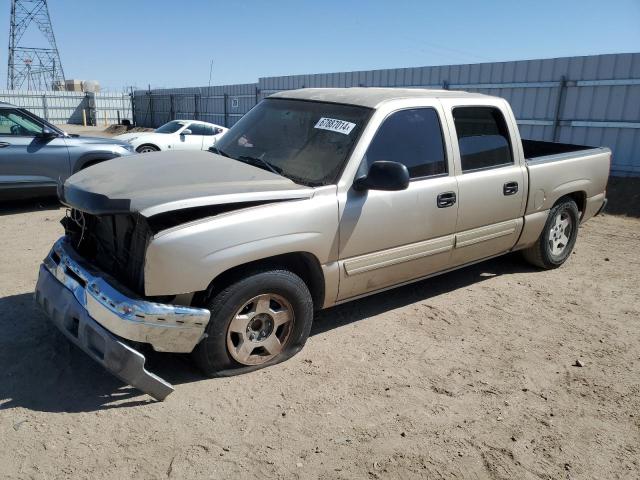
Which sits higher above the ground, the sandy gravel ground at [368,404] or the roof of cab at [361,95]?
the roof of cab at [361,95]

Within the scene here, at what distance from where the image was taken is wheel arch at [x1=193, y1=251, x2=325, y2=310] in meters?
3.26

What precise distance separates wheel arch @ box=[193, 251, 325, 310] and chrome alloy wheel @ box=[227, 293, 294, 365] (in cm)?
19

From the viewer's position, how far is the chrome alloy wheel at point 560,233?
19.0 ft

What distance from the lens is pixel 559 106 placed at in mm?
11477

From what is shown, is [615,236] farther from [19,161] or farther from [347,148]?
[19,161]

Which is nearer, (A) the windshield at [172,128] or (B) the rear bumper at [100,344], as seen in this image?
(B) the rear bumper at [100,344]

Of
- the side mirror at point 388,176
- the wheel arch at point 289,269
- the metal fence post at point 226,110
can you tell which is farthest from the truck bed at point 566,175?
the metal fence post at point 226,110

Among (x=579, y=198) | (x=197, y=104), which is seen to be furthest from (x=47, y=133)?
(x=197, y=104)

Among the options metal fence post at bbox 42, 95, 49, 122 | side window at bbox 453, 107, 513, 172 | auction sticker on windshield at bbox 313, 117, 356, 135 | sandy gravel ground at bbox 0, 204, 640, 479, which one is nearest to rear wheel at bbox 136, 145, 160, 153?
sandy gravel ground at bbox 0, 204, 640, 479

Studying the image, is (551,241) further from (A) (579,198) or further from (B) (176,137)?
(B) (176,137)

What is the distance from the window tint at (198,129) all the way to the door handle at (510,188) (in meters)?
11.0

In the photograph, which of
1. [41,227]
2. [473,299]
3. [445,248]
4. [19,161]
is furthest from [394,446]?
A: [19,161]

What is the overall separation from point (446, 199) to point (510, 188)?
38.2 inches

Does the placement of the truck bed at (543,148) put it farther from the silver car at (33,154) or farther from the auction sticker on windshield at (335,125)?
the silver car at (33,154)
